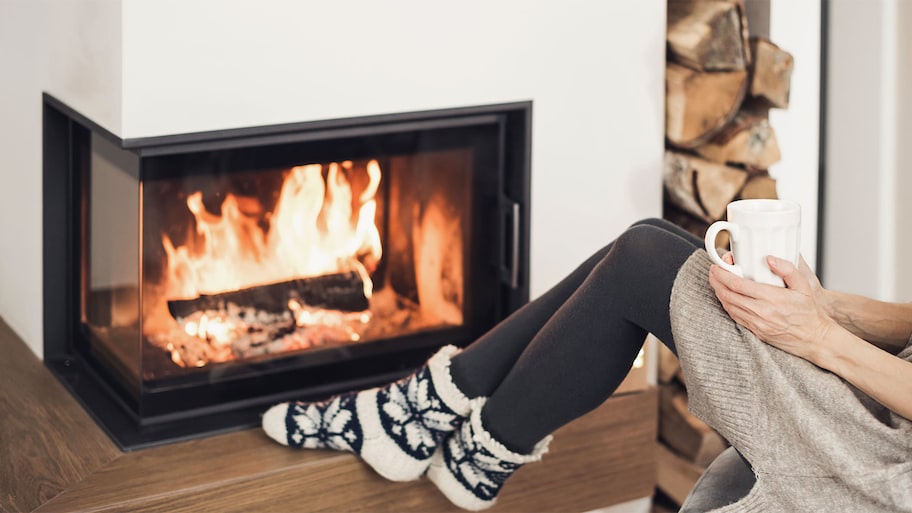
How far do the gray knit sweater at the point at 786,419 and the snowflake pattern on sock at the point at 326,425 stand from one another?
62 centimetres

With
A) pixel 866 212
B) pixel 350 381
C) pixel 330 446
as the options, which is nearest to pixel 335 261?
pixel 350 381

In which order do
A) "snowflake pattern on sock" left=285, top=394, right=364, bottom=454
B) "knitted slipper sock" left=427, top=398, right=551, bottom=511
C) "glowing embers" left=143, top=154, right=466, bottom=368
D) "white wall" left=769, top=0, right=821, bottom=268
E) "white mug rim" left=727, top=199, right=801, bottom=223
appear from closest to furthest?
1. "white mug rim" left=727, top=199, right=801, bottom=223
2. "knitted slipper sock" left=427, top=398, right=551, bottom=511
3. "snowflake pattern on sock" left=285, top=394, right=364, bottom=454
4. "glowing embers" left=143, top=154, right=466, bottom=368
5. "white wall" left=769, top=0, right=821, bottom=268

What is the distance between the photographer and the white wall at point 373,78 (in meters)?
1.89

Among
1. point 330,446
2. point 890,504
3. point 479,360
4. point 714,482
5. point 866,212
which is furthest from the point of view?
point 866,212

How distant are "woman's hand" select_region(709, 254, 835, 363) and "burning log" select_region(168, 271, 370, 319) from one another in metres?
0.95

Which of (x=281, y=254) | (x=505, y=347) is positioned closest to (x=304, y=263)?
(x=281, y=254)

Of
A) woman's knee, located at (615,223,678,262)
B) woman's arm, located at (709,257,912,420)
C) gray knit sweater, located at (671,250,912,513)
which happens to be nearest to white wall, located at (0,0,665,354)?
woman's knee, located at (615,223,678,262)

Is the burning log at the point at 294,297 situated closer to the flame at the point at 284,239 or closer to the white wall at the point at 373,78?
the flame at the point at 284,239

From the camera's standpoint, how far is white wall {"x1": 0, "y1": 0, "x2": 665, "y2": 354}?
1.89 m

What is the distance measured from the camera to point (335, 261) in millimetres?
2234

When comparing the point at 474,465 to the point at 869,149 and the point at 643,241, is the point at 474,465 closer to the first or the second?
the point at 643,241

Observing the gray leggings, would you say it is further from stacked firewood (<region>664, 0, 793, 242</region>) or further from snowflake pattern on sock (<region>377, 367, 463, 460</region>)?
stacked firewood (<region>664, 0, 793, 242</region>)

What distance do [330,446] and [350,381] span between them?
23cm

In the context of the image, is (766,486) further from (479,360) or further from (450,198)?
(450,198)
